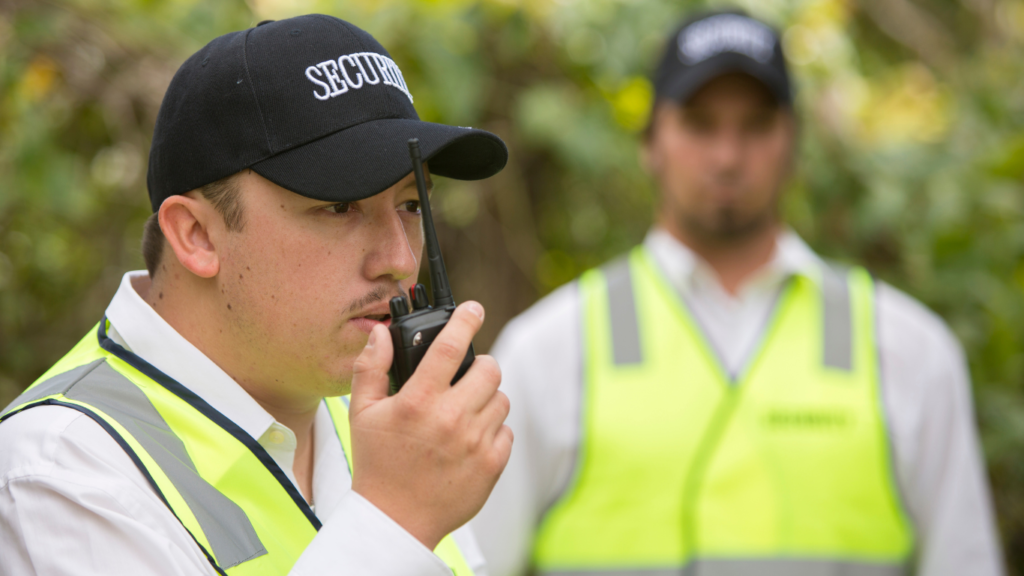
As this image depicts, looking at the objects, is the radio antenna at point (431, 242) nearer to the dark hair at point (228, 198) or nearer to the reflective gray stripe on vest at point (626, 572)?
the dark hair at point (228, 198)

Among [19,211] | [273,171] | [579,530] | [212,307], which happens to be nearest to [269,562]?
[212,307]

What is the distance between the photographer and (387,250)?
3.90ft

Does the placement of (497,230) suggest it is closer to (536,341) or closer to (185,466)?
(536,341)

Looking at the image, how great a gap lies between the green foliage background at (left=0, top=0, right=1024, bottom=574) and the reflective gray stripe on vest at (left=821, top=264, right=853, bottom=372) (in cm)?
84

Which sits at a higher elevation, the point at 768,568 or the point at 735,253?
the point at 735,253

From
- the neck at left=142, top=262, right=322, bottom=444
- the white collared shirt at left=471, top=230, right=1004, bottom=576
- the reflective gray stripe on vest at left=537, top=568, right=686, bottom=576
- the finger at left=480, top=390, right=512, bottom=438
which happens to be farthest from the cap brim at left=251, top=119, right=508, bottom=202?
the reflective gray stripe on vest at left=537, top=568, right=686, bottom=576

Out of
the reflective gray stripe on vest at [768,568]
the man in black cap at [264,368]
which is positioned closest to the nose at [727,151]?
the reflective gray stripe on vest at [768,568]

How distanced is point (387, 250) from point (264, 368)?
0.25m

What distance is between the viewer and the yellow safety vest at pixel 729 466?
7.25ft

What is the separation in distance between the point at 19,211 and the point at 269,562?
1.85m

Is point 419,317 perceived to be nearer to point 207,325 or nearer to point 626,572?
point 207,325

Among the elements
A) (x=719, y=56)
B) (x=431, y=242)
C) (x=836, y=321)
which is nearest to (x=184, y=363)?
(x=431, y=242)

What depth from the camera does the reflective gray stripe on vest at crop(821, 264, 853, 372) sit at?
7.89 feet

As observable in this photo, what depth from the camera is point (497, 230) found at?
312cm
